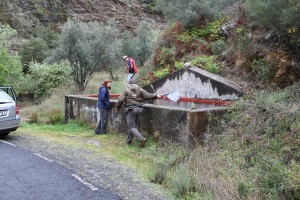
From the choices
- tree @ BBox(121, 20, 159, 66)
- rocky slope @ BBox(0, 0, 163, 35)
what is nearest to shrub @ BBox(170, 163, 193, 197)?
tree @ BBox(121, 20, 159, 66)

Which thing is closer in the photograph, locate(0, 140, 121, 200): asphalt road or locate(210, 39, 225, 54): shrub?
locate(0, 140, 121, 200): asphalt road

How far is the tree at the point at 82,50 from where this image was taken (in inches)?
1046

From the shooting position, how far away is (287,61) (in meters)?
11.3

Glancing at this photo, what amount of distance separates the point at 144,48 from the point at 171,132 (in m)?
33.7

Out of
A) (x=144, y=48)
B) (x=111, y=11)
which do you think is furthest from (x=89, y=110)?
(x=111, y=11)

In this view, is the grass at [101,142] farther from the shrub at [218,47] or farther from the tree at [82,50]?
the tree at [82,50]

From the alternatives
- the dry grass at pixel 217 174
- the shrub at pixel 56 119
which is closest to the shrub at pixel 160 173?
the dry grass at pixel 217 174

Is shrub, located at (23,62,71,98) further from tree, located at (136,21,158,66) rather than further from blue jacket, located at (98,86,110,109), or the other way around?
blue jacket, located at (98,86,110,109)

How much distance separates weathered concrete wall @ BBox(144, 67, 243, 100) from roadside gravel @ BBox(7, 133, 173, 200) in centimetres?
462

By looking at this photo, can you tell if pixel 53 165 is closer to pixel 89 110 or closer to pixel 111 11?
pixel 89 110

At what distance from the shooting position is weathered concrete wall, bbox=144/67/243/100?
1167cm

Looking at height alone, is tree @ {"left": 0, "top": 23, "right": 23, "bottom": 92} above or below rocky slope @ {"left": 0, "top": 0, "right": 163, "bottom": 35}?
below

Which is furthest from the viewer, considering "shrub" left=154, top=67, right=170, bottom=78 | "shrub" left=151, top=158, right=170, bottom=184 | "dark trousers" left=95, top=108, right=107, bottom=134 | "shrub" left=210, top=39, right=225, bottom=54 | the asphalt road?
"shrub" left=154, top=67, right=170, bottom=78

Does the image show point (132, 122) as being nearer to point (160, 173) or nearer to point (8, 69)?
point (160, 173)
